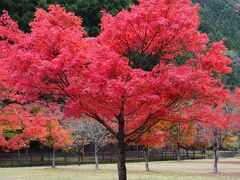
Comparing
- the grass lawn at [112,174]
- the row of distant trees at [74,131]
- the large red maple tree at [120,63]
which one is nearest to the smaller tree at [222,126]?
the row of distant trees at [74,131]

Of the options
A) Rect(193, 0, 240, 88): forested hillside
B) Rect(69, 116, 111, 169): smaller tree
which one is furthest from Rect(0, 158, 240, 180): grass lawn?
Rect(193, 0, 240, 88): forested hillside

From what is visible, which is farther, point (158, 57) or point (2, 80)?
A: point (2, 80)

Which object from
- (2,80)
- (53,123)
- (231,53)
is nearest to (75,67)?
(2,80)

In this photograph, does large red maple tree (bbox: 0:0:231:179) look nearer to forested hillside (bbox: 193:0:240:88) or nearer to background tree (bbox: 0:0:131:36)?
background tree (bbox: 0:0:131:36)

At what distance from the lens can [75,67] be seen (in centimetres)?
1551

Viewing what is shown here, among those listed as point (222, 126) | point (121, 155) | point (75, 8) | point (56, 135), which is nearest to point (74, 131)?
point (56, 135)

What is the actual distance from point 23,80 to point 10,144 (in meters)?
9.57

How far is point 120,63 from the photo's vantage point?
1562 cm

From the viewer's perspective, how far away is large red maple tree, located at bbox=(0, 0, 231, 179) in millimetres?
15492

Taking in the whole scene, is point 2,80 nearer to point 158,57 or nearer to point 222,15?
point 158,57

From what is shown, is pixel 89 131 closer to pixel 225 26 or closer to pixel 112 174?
pixel 112 174

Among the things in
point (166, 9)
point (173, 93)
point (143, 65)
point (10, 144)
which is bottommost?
point (10, 144)

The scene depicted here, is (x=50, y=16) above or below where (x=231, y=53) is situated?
below

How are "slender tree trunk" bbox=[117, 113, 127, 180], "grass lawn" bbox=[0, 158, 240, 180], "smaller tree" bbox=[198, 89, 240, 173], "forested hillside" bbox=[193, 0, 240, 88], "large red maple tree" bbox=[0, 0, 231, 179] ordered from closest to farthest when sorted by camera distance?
"large red maple tree" bbox=[0, 0, 231, 179] → "slender tree trunk" bbox=[117, 113, 127, 180] → "grass lawn" bbox=[0, 158, 240, 180] → "smaller tree" bbox=[198, 89, 240, 173] → "forested hillside" bbox=[193, 0, 240, 88]
